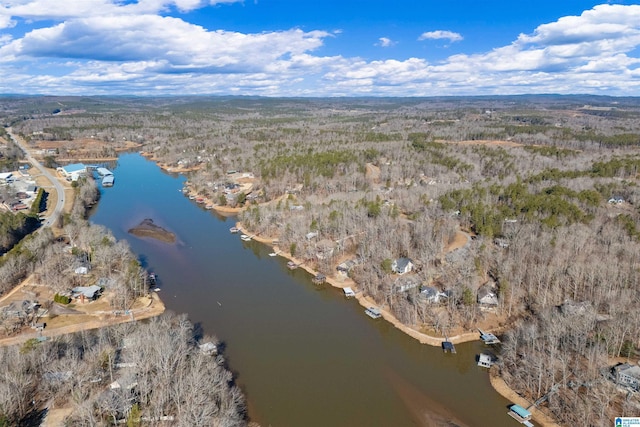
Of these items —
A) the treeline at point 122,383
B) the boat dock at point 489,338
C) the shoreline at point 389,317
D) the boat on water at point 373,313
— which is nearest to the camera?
the treeline at point 122,383

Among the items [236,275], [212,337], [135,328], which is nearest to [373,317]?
[212,337]

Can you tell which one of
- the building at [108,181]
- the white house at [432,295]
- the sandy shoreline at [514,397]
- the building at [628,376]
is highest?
the building at [628,376]

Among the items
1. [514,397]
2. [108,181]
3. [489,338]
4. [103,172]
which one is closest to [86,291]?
[489,338]

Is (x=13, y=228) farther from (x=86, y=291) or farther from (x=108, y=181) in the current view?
(x=108, y=181)

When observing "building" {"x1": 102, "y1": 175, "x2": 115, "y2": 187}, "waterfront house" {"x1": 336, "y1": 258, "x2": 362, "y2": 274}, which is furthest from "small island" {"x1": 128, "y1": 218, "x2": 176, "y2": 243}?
"building" {"x1": 102, "y1": 175, "x2": 115, "y2": 187}

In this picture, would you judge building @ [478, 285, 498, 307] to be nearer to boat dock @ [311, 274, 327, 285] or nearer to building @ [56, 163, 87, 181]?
boat dock @ [311, 274, 327, 285]

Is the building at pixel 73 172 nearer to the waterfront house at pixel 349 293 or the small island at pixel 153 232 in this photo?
the small island at pixel 153 232

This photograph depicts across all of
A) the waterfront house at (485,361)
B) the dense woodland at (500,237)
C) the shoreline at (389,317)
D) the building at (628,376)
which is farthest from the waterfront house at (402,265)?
the building at (628,376)

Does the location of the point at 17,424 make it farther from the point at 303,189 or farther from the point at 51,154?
the point at 51,154
